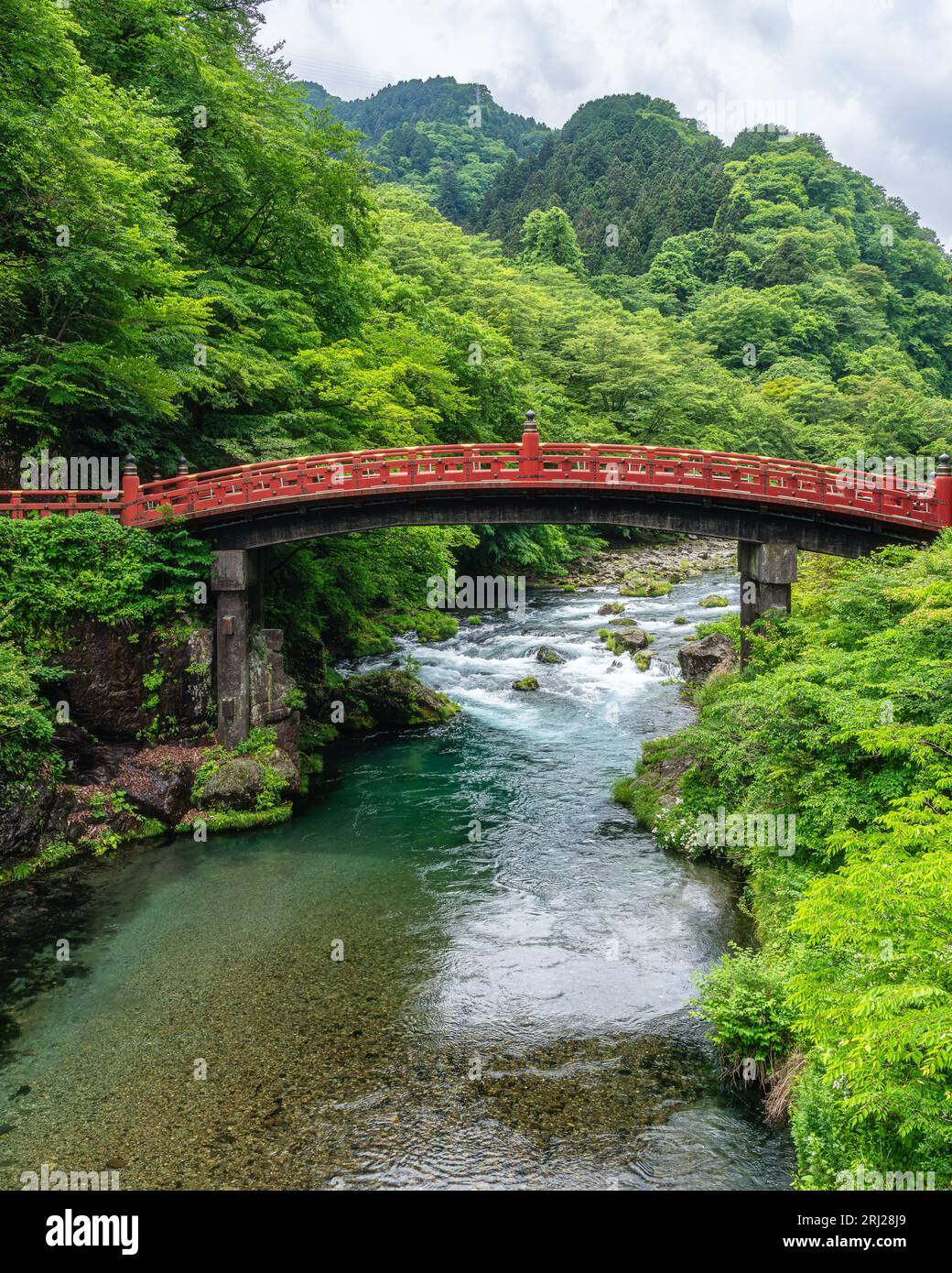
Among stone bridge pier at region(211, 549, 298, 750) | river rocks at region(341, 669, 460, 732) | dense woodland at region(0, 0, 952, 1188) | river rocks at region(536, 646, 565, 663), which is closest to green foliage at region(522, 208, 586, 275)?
dense woodland at region(0, 0, 952, 1188)

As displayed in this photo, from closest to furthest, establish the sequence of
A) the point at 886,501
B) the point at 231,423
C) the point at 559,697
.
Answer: the point at 886,501
the point at 231,423
the point at 559,697

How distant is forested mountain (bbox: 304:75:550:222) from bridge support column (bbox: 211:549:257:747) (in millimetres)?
100816

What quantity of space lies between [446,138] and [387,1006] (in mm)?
172798

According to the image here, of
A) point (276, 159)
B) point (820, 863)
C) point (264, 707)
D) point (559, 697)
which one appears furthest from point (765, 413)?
point (820, 863)

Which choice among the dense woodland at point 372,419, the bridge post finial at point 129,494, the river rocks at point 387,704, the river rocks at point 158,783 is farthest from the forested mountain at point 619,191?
the river rocks at point 158,783

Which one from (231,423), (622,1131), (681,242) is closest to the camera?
(622,1131)

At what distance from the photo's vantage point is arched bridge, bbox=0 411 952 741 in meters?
21.0

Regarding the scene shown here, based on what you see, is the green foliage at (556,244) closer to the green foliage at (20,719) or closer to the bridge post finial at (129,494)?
the bridge post finial at (129,494)

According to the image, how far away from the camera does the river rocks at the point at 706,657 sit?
93.8 ft

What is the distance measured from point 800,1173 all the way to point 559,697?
2144 cm

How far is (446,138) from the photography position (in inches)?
6245

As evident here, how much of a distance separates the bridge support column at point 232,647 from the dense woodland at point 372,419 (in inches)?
34.4
